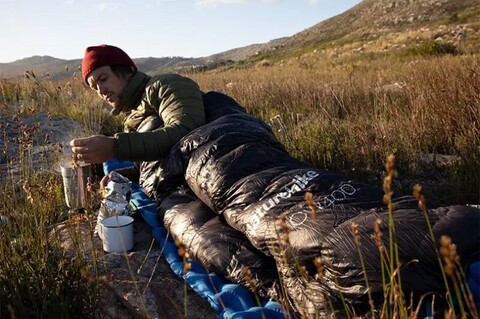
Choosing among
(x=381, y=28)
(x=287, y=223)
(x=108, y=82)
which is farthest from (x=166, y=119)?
(x=381, y=28)

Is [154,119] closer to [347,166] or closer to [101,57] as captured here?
[101,57]

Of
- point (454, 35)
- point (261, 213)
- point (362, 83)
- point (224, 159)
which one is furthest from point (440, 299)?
point (454, 35)

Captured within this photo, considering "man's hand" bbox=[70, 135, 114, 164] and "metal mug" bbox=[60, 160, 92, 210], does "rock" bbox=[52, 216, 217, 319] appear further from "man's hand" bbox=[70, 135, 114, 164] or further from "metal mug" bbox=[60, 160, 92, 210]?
"man's hand" bbox=[70, 135, 114, 164]

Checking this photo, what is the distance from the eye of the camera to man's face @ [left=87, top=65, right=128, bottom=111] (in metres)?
3.48

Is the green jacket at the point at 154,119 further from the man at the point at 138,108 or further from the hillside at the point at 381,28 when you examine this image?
the hillside at the point at 381,28

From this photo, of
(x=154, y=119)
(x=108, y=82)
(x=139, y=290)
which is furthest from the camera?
A: (x=108, y=82)

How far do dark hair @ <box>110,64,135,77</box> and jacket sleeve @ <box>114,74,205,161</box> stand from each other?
1.02ft

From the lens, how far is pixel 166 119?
10.5 ft

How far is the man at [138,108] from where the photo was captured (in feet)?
9.63

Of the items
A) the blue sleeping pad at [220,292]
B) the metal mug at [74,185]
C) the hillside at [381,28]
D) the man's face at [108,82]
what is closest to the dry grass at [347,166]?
the metal mug at [74,185]

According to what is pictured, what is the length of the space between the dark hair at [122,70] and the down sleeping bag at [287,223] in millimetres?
982

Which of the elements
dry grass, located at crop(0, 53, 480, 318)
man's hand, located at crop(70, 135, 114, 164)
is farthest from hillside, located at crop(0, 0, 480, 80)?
man's hand, located at crop(70, 135, 114, 164)

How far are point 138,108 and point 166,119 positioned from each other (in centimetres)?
56

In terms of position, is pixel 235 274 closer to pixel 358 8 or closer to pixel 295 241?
pixel 295 241
